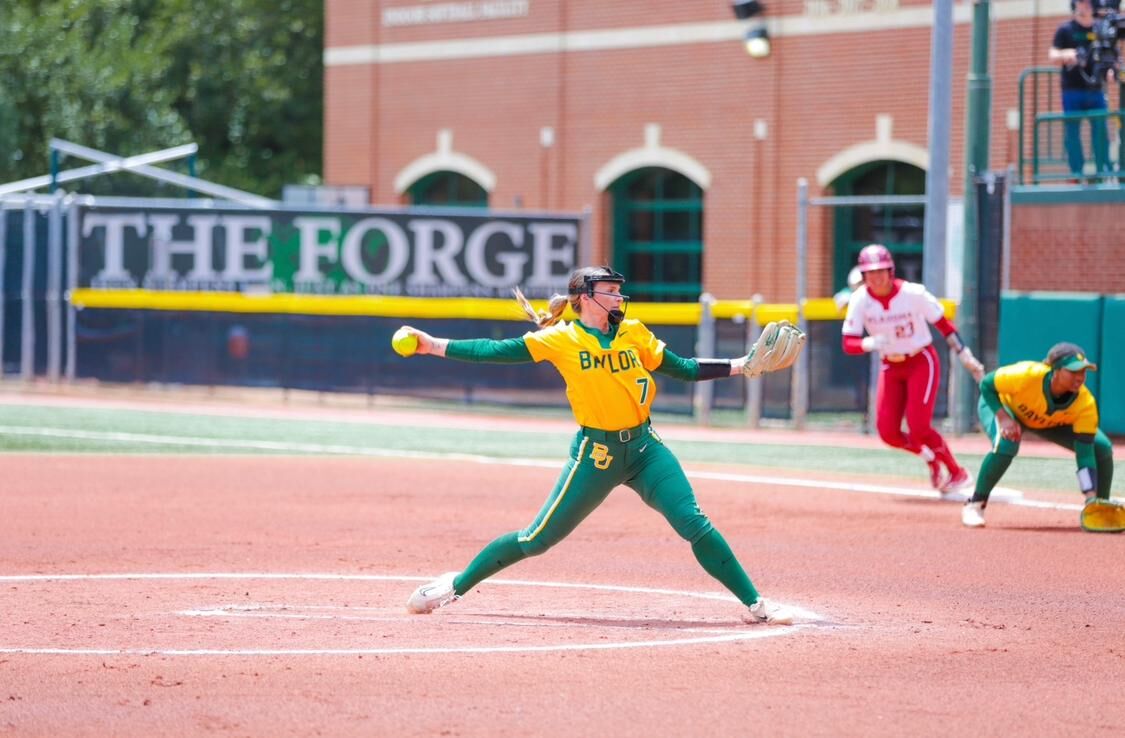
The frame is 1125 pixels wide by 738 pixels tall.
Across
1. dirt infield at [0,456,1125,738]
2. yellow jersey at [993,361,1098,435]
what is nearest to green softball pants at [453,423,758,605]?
dirt infield at [0,456,1125,738]

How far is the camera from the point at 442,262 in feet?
81.9

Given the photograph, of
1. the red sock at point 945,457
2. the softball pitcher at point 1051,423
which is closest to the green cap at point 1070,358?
the softball pitcher at point 1051,423

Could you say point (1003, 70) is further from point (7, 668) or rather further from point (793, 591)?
point (7, 668)

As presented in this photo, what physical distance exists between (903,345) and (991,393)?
177cm

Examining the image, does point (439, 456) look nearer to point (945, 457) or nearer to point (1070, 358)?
point (945, 457)

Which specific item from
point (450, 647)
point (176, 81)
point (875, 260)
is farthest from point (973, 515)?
point (176, 81)

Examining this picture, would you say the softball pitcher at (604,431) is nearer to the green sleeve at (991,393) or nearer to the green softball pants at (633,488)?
the green softball pants at (633,488)

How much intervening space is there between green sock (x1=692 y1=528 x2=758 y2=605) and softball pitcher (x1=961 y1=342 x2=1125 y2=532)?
429 cm

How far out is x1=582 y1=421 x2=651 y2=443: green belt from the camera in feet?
28.0

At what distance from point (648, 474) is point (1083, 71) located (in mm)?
12034

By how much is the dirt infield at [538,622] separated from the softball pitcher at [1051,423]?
1.08 feet

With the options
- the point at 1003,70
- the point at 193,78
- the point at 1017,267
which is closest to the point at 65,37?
the point at 193,78

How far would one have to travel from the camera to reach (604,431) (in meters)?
8.55

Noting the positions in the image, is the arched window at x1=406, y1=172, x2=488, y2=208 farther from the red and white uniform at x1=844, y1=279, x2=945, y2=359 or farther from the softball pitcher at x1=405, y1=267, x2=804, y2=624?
the softball pitcher at x1=405, y1=267, x2=804, y2=624
